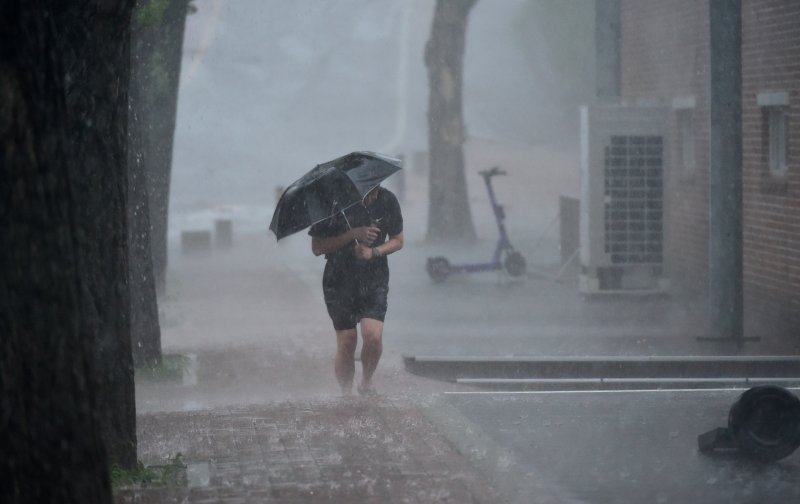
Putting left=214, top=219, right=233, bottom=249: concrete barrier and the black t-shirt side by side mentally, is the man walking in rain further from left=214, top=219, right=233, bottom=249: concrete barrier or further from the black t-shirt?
left=214, top=219, right=233, bottom=249: concrete barrier

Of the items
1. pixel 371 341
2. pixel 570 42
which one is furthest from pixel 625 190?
pixel 570 42

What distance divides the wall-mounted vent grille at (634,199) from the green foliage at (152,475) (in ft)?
31.6

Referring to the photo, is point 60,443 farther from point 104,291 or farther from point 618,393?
point 618,393

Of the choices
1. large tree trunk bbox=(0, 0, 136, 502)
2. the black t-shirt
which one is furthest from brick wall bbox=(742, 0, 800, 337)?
large tree trunk bbox=(0, 0, 136, 502)

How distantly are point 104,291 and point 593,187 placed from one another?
972 cm

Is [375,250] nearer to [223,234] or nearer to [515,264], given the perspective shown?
[515,264]

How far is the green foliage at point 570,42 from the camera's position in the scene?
4688 centimetres

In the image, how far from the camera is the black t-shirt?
9047 mm

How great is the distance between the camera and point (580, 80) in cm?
4950

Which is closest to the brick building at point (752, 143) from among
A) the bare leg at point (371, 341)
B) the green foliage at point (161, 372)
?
the bare leg at point (371, 341)

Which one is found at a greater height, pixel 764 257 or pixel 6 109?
pixel 6 109

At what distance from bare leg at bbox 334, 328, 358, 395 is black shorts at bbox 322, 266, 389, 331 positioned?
0.42 ft

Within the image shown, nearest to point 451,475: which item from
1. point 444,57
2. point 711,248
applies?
point 711,248

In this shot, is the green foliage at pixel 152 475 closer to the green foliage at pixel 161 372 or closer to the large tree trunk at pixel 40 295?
the large tree trunk at pixel 40 295
